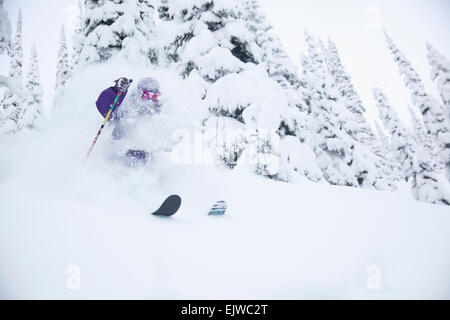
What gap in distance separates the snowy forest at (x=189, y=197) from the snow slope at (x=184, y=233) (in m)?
0.02

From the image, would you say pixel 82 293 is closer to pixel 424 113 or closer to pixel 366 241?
pixel 366 241

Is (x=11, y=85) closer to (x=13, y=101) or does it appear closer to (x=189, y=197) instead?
(x=189, y=197)

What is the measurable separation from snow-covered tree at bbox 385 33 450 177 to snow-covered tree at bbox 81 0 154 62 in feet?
64.0

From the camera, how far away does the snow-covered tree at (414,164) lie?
1670cm

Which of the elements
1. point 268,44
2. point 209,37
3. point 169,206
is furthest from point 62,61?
point 169,206

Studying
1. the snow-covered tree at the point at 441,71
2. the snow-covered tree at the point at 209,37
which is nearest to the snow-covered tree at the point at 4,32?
the snow-covered tree at the point at 209,37

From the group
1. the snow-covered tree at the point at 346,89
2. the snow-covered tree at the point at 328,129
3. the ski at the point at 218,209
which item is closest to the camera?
the ski at the point at 218,209

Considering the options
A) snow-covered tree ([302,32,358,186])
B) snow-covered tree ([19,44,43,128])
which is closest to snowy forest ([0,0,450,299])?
snow-covered tree ([302,32,358,186])

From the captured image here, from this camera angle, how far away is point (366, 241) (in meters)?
3.75

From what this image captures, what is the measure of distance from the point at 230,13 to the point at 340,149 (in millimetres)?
11253

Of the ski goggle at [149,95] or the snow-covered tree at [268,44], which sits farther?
the snow-covered tree at [268,44]

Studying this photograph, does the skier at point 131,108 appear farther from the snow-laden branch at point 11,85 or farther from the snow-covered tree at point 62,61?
the snow-covered tree at point 62,61

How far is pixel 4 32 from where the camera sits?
8102mm

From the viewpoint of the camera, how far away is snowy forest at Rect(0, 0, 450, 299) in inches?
113
